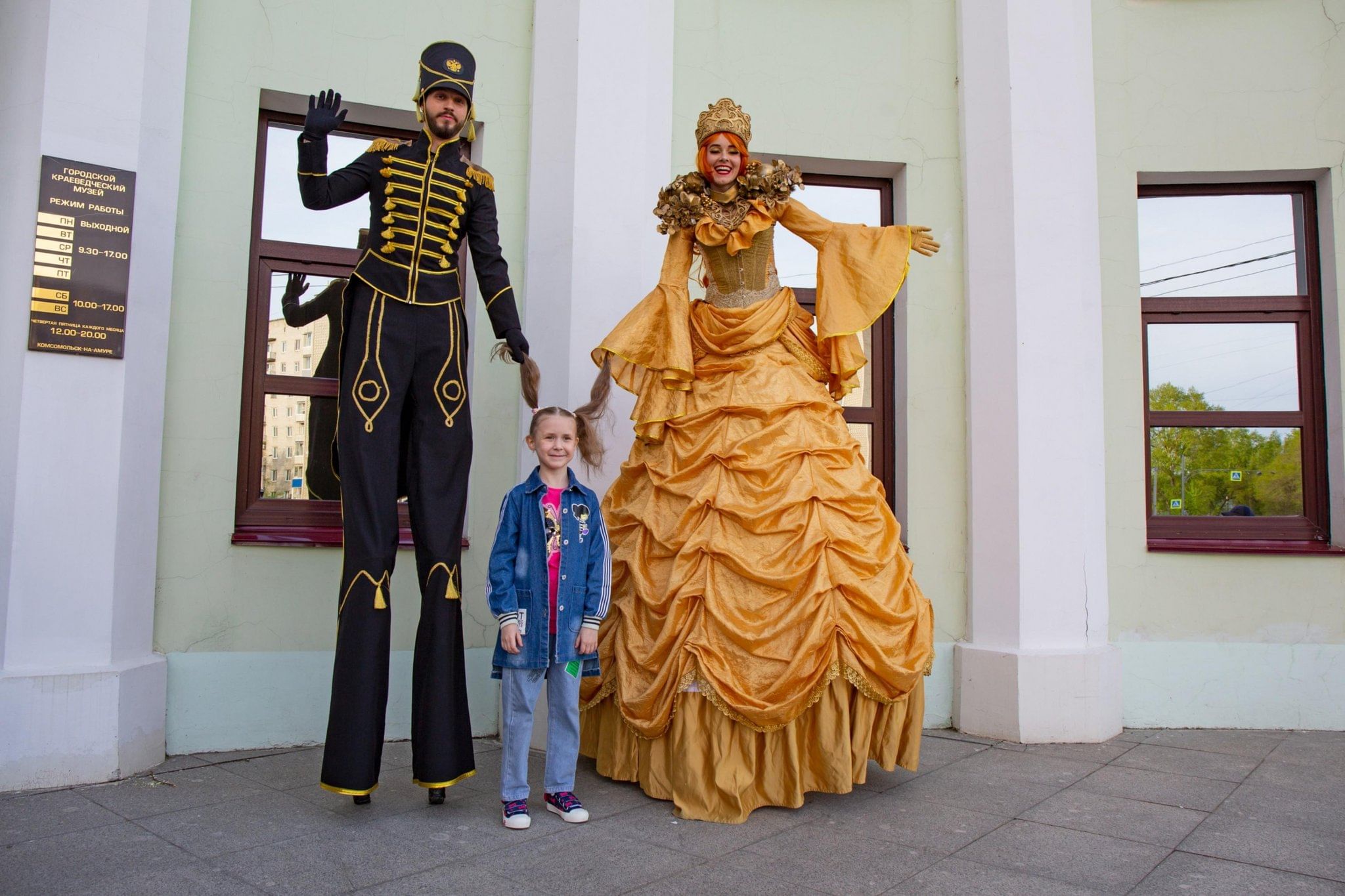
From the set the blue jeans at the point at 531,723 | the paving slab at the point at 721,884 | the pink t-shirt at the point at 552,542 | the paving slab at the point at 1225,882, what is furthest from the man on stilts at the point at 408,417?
the paving slab at the point at 1225,882

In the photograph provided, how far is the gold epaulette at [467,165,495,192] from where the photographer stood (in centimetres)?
362

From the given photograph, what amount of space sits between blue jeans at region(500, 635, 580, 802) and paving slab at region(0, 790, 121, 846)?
134cm

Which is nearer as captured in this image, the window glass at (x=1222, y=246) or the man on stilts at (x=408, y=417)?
the man on stilts at (x=408, y=417)

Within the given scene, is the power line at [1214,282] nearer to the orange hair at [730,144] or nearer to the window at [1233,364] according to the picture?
the window at [1233,364]

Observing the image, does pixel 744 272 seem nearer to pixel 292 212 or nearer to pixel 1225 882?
pixel 292 212

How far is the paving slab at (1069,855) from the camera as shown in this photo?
2.73 metres

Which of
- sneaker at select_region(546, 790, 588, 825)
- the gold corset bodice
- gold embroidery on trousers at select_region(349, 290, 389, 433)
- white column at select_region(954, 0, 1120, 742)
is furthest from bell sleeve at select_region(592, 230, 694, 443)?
white column at select_region(954, 0, 1120, 742)

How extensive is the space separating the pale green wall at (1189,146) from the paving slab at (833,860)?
2607 mm

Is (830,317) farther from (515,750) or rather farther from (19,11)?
(19,11)

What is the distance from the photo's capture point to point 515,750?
3.23 meters

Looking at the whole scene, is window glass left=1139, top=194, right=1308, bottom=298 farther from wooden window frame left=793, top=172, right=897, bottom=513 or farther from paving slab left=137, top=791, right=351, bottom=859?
paving slab left=137, top=791, right=351, bottom=859

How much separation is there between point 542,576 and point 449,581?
402 mm

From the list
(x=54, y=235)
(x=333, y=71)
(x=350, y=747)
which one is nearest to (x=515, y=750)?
(x=350, y=747)

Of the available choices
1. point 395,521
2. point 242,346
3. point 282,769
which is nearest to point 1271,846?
point 395,521
